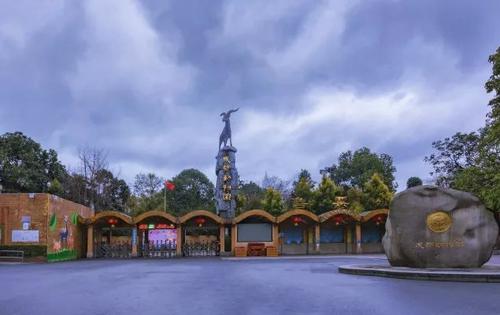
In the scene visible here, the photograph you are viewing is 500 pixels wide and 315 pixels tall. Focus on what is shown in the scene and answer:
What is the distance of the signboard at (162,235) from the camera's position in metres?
37.8

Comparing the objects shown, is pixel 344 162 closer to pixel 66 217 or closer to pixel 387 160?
pixel 387 160

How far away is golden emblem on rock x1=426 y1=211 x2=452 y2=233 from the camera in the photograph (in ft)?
52.4

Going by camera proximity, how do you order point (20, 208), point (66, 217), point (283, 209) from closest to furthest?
1. point (20, 208)
2. point (66, 217)
3. point (283, 209)

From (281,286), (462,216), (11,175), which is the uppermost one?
(11,175)

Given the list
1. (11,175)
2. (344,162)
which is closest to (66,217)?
(11,175)

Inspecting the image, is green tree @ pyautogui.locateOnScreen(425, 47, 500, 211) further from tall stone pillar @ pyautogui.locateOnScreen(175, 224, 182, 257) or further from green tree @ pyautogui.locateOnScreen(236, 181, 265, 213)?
green tree @ pyautogui.locateOnScreen(236, 181, 265, 213)

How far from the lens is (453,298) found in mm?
10195

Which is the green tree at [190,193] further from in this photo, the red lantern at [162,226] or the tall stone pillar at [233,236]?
the tall stone pillar at [233,236]

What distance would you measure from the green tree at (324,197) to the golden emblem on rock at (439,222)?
38316 mm

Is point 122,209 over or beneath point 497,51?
beneath

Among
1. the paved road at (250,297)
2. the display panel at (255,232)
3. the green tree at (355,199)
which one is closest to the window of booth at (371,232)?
the display panel at (255,232)

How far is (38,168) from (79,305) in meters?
43.1

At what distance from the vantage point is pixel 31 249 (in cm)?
2928

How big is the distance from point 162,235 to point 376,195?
24.3 m
